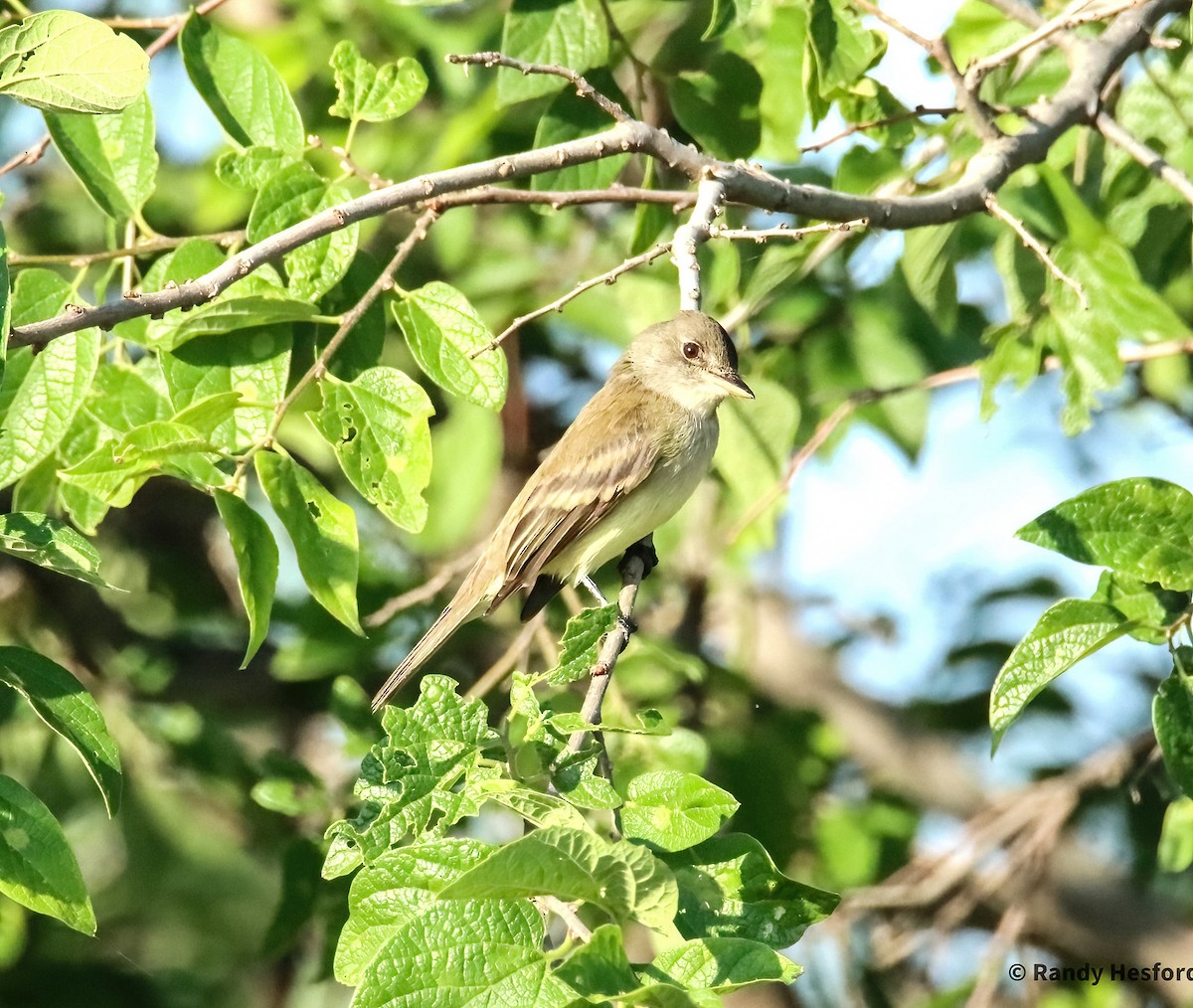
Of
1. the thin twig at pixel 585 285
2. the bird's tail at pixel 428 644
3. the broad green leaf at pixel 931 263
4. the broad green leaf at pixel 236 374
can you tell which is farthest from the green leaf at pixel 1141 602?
the bird's tail at pixel 428 644

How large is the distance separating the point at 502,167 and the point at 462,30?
243 cm

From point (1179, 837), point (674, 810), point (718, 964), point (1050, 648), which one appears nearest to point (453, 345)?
point (674, 810)

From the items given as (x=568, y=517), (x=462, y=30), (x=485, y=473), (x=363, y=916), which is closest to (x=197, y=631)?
(x=485, y=473)

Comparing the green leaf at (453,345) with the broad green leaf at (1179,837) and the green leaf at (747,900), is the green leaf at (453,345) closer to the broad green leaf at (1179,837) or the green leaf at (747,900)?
the green leaf at (747,900)

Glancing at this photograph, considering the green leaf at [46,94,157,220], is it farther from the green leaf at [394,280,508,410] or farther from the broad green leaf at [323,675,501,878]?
the broad green leaf at [323,675,501,878]

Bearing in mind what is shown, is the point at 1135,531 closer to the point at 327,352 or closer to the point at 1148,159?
the point at 1148,159

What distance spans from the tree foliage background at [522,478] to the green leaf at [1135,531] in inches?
0.4

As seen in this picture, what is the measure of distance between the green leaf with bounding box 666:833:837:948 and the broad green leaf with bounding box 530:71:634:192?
199cm

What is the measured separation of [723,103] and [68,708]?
245 centimetres

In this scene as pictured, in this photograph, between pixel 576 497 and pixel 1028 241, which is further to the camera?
pixel 576 497

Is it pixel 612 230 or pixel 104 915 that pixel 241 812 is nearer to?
pixel 104 915

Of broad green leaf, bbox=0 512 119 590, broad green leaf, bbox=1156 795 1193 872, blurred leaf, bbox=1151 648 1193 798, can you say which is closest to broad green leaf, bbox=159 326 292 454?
broad green leaf, bbox=0 512 119 590

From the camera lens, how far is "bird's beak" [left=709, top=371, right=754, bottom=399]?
14.4 ft

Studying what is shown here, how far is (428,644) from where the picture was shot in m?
4.75
